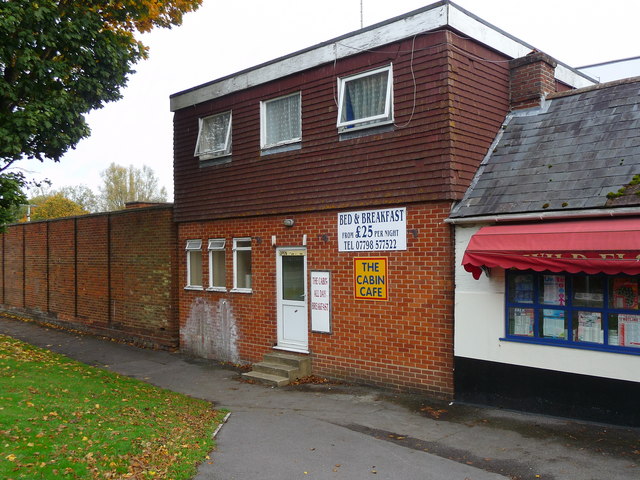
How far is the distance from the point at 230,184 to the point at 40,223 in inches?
467

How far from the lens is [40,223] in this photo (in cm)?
2078

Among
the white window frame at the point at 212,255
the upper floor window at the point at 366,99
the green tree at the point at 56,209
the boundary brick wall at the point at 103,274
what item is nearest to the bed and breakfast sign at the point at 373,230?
the upper floor window at the point at 366,99

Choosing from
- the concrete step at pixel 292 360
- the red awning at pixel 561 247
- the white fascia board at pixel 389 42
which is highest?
the white fascia board at pixel 389 42

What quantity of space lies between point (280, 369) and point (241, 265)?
2.86m

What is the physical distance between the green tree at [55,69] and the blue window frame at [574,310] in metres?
8.21

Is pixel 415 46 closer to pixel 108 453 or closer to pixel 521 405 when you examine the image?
pixel 521 405

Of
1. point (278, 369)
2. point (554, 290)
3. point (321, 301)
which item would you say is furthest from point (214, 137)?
point (554, 290)

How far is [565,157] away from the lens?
8398 mm

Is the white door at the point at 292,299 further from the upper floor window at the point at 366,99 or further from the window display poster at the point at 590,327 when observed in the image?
→ the window display poster at the point at 590,327

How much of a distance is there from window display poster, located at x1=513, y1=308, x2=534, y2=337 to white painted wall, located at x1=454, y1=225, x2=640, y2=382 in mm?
167

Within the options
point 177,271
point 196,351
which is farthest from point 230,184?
point 196,351

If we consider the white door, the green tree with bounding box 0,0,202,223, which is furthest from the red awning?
the green tree with bounding box 0,0,202,223

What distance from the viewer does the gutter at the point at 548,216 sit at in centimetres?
695

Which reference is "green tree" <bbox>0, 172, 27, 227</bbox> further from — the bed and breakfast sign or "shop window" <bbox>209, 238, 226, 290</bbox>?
the bed and breakfast sign
